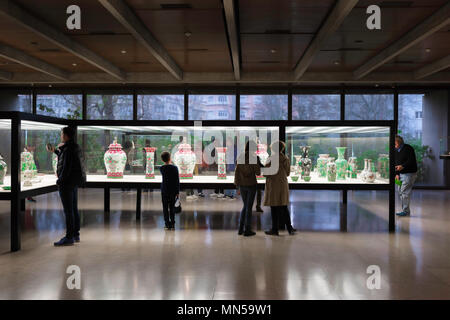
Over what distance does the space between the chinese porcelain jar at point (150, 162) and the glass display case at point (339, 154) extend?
91.9 inches

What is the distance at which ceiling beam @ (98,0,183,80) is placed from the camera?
633 centimetres

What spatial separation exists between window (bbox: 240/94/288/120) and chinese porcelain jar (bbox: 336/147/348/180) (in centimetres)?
643

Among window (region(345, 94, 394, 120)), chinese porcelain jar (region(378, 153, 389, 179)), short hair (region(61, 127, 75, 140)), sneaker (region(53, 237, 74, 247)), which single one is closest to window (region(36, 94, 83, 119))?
short hair (region(61, 127, 75, 140))

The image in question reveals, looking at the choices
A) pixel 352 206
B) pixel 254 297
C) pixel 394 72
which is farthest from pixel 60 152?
pixel 394 72

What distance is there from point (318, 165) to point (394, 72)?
6.80 m

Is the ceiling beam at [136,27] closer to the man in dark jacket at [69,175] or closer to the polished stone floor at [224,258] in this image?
the man in dark jacket at [69,175]

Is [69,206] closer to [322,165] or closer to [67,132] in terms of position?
[67,132]

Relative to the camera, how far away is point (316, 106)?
43.4ft

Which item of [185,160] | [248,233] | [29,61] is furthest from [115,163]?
[29,61]

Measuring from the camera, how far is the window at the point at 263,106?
13.2 metres

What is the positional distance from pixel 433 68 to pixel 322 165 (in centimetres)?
624

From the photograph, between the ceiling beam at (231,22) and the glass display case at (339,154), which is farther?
the glass display case at (339,154)

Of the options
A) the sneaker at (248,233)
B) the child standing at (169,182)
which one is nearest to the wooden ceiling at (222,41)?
the child standing at (169,182)

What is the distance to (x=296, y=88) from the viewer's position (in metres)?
13.2
